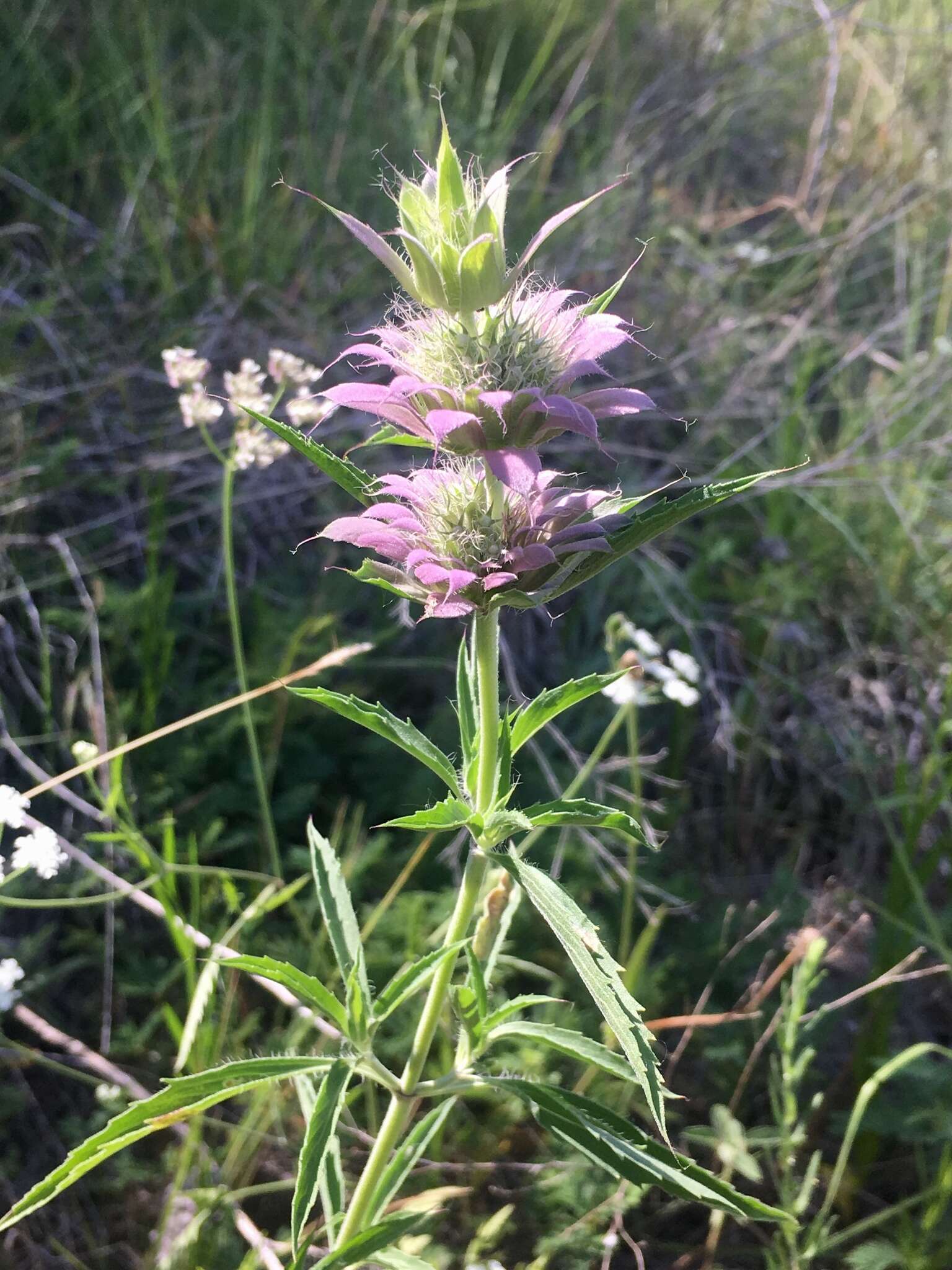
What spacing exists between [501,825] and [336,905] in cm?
37

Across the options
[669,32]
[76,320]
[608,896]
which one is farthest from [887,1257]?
[669,32]

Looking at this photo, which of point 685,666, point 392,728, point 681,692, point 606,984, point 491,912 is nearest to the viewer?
point 606,984

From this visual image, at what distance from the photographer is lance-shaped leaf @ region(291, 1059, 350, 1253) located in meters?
1.01

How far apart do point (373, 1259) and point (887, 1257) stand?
0.98 m

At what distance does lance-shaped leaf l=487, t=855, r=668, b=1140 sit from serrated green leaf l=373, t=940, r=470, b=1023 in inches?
6.6

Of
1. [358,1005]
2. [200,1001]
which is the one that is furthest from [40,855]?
[358,1005]

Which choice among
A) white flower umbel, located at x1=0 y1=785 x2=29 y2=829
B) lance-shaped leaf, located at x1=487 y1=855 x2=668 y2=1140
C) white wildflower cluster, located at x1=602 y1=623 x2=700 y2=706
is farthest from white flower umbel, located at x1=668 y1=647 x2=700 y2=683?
white flower umbel, located at x1=0 y1=785 x2=29 y2=829

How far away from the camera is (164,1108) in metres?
1.04

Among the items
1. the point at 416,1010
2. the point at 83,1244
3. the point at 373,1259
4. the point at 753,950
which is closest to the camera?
the point at 373,1259

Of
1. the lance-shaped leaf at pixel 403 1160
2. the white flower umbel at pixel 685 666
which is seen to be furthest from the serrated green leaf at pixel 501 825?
the white flower umbel at pixel 685 666

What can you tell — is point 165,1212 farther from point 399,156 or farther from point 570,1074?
point 399,156

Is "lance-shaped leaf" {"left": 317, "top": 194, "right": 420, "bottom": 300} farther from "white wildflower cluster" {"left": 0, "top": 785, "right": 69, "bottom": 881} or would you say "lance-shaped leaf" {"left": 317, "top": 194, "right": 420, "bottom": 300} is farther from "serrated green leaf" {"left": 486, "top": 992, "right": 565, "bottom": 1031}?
"white wildflower cluster" {"left": 0, "top": 785, "right": 69, "bottom": 881}

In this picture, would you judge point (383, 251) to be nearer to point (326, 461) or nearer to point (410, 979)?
point (326, 461)

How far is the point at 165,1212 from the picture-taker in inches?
60.9
